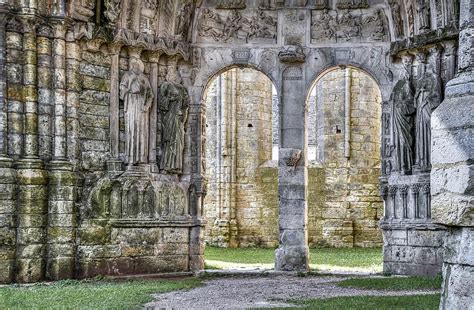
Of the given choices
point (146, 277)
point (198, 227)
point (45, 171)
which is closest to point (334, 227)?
point (198, 227)

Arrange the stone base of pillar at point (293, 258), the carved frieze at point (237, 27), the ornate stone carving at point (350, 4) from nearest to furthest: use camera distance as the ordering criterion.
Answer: the stone base of pillar at point (293, 258), the ornate stone carving at point (350, 4), the carved frieze at point (237, 27)

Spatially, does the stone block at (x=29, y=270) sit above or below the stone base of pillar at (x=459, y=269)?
below

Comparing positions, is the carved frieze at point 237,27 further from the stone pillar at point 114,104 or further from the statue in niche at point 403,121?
the statue in niche at point 403,121

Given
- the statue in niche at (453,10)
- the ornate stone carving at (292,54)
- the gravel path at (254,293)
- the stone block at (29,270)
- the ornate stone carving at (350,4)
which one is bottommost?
the gravel path at (254,293)

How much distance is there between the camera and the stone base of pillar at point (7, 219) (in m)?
11.8

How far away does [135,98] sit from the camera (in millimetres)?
13609

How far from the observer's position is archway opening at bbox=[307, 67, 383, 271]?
71.9 ft

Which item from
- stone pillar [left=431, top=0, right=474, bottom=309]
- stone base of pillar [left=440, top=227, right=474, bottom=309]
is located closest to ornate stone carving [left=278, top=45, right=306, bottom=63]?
stone pillar [left=431, top=0, right=474, bottom=309]

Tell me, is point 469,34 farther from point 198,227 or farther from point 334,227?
point 334,227

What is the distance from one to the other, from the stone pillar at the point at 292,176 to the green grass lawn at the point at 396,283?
175cm

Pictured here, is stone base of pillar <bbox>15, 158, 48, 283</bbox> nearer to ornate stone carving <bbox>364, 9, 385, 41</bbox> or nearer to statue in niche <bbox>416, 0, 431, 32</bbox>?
ornate stone carving <bbox>364, 9, 385, 41</bbox>

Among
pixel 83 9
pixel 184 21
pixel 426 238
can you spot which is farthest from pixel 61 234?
pixel 426 238

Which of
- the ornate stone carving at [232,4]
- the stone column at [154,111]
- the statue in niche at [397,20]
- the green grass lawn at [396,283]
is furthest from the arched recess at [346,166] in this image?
the green grass lawn at [396,283]

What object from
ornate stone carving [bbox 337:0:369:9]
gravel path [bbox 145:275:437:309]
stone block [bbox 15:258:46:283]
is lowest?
gravel path [bbox 145:275:437:309]
